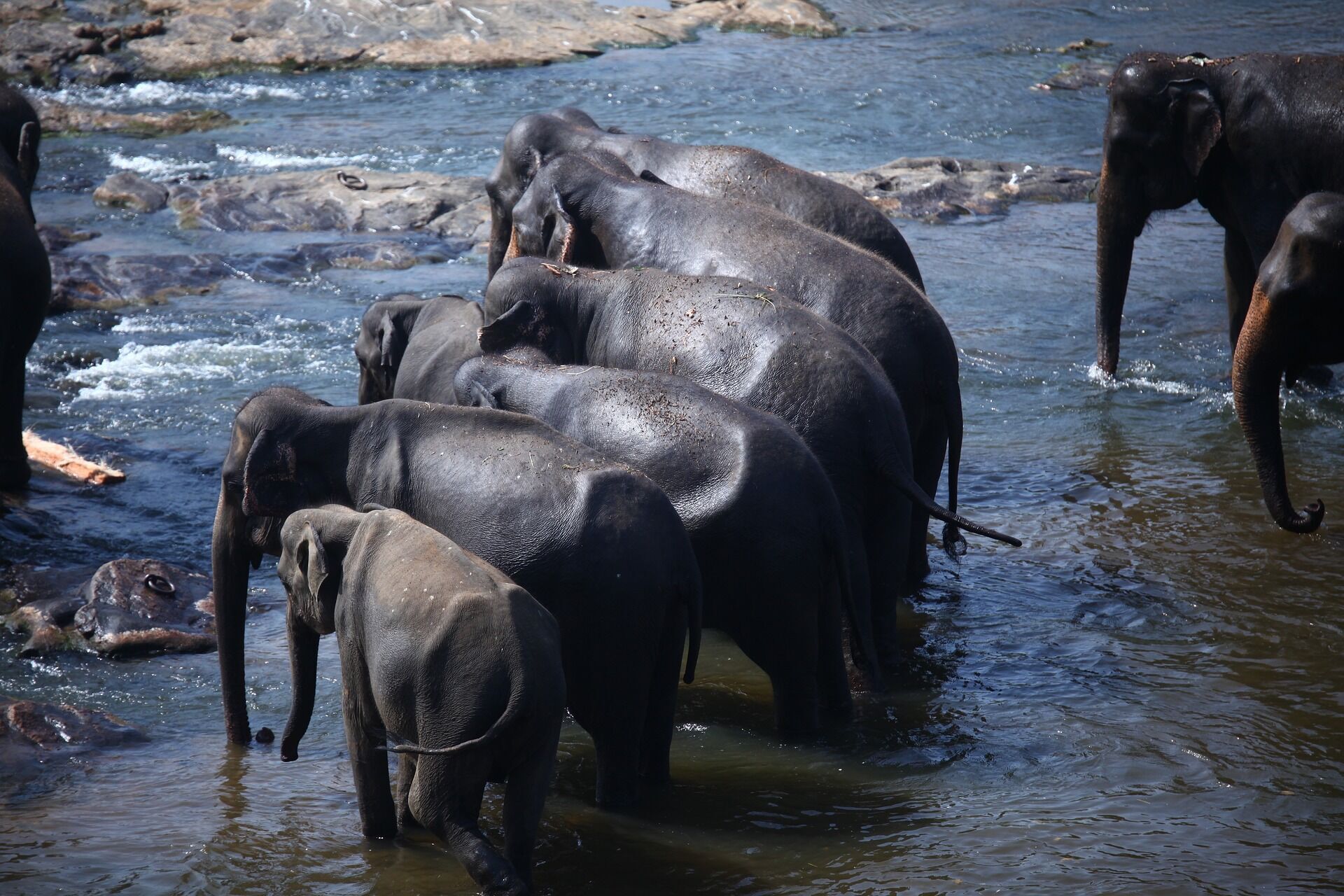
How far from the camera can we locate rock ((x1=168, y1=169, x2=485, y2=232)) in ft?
46.1

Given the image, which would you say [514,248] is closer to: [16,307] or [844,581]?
[16,307]

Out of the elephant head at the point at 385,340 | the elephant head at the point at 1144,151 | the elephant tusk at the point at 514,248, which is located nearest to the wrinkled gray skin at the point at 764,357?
the elephant head at the point at 385,340

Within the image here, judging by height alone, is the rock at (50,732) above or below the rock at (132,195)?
below

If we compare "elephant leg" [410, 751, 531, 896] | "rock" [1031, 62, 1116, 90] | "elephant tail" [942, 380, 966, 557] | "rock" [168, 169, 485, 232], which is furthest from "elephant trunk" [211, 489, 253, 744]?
"rock" [1031, 62, 1116, 90]

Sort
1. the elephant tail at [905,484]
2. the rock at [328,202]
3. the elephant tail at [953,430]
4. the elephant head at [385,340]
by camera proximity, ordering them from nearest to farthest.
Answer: the elephant tail at [905,484] → the elephant tail at [953,430] → the elephant head at [385,340] → the rock at [328,202]

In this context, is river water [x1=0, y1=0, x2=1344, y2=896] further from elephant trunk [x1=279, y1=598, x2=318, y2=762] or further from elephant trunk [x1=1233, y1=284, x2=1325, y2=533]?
elephant trunk [x1=1233, y1=284, x2=1325, y2=533]

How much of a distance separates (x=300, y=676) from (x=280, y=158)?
44.0 ft

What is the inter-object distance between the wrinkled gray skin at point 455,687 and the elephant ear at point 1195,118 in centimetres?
587

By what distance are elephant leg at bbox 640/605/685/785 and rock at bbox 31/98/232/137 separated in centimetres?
1605

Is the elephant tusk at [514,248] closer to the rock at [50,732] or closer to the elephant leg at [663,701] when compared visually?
the rock at [50,732]

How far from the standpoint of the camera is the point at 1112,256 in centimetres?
909

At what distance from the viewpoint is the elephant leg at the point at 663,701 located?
4574mm

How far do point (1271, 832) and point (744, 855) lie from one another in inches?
60.6

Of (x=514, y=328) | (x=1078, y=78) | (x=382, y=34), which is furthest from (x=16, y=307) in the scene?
(x=382, y=34)
